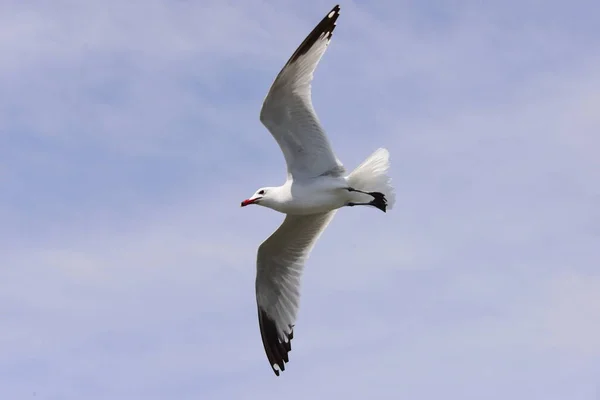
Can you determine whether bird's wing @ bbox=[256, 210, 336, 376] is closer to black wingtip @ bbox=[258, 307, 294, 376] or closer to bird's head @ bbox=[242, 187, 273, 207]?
black wingtip @ bbox=[258, 307, 294, 376]

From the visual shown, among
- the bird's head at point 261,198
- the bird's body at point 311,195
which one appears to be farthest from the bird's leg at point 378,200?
the bird's head at point 261,198

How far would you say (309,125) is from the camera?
1043 centimetres

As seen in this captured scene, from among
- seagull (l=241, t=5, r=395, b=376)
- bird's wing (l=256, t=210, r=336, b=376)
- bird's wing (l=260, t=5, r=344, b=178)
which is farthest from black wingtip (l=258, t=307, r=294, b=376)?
bird's wing (l=260, t=5, r=344, b=178)

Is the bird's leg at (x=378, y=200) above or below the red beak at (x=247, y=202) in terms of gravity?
below

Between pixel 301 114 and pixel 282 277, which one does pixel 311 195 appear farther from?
pixel 282 277

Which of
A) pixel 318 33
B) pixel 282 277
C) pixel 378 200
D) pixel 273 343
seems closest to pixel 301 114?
pixel 318 33

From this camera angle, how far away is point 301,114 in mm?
10375

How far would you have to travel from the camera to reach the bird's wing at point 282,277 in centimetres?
1158

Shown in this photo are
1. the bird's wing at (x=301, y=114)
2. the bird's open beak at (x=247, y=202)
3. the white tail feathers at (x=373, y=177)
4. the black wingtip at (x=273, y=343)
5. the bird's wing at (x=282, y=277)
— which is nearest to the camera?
the bird's wing at (x=301, y=114)

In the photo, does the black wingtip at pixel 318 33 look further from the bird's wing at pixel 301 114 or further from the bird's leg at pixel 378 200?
the bird's leg at pixel 378 200

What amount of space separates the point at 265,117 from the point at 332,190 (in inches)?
40.0

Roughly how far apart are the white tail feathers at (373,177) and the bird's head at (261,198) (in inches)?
34.9

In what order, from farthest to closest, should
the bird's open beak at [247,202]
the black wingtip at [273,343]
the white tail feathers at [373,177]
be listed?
the black wingtip at [273,343] < the bird's open beak at [247,202] < the white tail feathers at [373,177]

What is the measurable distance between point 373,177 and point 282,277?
75.7 inches
